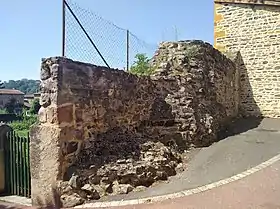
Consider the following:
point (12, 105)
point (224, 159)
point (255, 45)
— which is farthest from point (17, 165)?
point (12, 105)

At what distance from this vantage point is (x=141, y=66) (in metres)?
11.2

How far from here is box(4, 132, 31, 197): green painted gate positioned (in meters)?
7.21

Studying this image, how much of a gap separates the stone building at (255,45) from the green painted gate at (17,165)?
10.5 meters

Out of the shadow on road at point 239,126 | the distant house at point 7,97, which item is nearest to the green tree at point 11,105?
the distant house at point 7,97

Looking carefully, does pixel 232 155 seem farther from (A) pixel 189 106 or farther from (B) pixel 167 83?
(B) pixel 167 83

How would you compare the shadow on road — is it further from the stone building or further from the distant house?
the distant house

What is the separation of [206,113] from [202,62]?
1655 millimetres

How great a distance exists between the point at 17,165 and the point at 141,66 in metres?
5.36

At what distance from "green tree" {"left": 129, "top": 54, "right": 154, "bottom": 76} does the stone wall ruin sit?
1.10ft

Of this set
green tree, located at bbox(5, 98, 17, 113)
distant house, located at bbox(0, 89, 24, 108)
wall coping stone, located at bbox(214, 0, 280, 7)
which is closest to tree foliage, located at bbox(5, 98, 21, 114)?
green tree, located at bbox(5, 98, 17, 113)

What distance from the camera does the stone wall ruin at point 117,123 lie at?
6.24 m

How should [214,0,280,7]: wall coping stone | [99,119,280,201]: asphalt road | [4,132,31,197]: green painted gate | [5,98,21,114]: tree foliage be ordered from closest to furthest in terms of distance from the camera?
[99,119,280,201]: asphalt road, [4,132,31,197]: green painted gate, [214,0,280,7]: wall coping stone, [5,98,21,114]: tree foliage

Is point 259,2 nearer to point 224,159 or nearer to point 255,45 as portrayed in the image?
point 255,45

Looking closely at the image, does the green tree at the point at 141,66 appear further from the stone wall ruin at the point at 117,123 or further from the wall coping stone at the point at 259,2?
the wall coping stone at the point at 259,2
